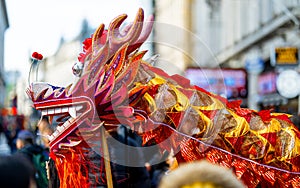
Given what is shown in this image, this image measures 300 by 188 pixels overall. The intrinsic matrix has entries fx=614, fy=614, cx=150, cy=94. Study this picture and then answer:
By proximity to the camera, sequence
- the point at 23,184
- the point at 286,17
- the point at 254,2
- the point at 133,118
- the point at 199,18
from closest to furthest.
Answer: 1. the point at 23,184
2. the point at 133,118
3. the point at 286,17
4. the point at 254,2
5. the point at 199,18

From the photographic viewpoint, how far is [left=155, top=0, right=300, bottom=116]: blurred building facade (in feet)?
72.4

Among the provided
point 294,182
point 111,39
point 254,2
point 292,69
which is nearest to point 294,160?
point 294,182

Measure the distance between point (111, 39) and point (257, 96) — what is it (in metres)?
20.2

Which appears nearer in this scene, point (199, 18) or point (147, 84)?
point (147, 84)

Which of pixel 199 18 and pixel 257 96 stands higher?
pixel 199 18

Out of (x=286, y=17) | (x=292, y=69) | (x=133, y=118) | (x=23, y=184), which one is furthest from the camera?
(x=286, y=17)

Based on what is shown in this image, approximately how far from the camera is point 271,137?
4.37 metres

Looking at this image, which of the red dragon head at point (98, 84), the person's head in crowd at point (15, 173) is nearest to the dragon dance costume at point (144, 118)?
the red dragon head at point (98, 84)

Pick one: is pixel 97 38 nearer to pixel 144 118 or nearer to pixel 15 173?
pixel 144 118

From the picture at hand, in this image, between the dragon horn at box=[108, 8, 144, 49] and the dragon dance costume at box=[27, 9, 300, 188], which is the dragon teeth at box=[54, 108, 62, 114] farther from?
the dragon horn at box=[108, 8, 144, 49]

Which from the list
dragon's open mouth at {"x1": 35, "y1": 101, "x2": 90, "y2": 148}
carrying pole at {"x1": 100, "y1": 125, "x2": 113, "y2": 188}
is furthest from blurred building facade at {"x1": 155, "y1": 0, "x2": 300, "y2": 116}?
dragon's open mouth at {"x1": 35, "y1": 101, "x2": 90, "y2": 148}

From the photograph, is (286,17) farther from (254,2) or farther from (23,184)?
(23,184)

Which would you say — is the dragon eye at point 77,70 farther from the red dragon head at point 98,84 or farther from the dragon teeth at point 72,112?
the dragon teeth at point 72,112

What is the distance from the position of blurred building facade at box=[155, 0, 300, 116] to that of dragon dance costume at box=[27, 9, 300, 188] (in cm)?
1410
